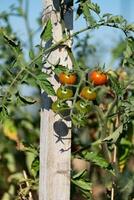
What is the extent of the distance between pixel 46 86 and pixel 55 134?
0.52 feet

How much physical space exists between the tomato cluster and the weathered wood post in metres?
0.05

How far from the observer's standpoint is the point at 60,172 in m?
1.39

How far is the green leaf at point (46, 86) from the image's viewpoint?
1264 millimetres

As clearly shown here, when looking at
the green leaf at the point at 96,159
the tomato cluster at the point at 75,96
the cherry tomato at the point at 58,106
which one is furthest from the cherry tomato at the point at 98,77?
the green leaf at the point at 96,159

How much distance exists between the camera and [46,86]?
1272 mm

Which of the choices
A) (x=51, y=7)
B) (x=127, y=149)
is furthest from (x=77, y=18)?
(x=127, y=149)

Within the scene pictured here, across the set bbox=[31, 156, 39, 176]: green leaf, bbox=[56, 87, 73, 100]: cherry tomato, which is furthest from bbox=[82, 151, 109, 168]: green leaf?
bbox=[56, 87, 73, 100]: cherry tomato

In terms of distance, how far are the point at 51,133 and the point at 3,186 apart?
4.49 ft

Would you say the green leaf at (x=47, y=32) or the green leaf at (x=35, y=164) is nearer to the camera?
the green leaf at (x=47, y=32)

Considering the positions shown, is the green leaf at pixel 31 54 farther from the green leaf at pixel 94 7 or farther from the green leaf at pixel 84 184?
the green leaf at pixel 84 184

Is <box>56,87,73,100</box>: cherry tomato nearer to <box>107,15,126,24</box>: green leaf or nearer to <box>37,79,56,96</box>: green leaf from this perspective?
<box>37,79,56,96</box>: green leaf

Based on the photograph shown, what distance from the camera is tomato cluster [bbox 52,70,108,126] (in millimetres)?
1291

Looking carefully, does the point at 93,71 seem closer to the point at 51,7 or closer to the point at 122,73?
the point at 51,7

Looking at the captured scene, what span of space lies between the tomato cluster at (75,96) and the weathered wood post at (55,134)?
0.05 m
